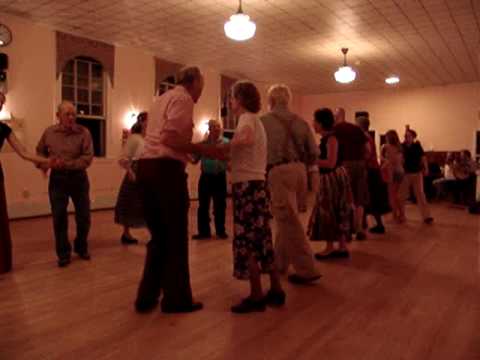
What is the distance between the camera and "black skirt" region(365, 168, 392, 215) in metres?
5.52

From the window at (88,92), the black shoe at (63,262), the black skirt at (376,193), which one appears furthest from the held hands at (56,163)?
the window at (88,92)

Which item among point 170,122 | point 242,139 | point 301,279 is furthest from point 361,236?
point 170,122

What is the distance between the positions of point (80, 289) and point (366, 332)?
199 centimetres

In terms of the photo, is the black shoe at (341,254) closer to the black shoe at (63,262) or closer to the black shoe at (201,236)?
the black shoe at (201,236)

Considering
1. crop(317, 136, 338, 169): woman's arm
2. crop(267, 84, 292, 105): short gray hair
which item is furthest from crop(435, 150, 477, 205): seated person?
crop(267, 84, 292, 105): short gray hair

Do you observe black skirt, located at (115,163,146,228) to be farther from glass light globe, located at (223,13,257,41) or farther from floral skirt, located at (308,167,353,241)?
glass light globe, located at (223,13,257,41)

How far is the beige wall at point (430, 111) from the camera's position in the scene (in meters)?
12.5

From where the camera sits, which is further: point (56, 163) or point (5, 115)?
point (5, 115)

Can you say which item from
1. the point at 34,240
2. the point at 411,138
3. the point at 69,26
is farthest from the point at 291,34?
the point at 34,240

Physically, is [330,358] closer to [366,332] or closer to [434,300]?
[366,332]

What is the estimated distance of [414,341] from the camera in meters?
2.24

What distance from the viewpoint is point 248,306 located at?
2.67 meters

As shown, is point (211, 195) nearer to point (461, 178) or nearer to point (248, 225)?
point (248, 225)

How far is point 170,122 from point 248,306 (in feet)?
3.94
